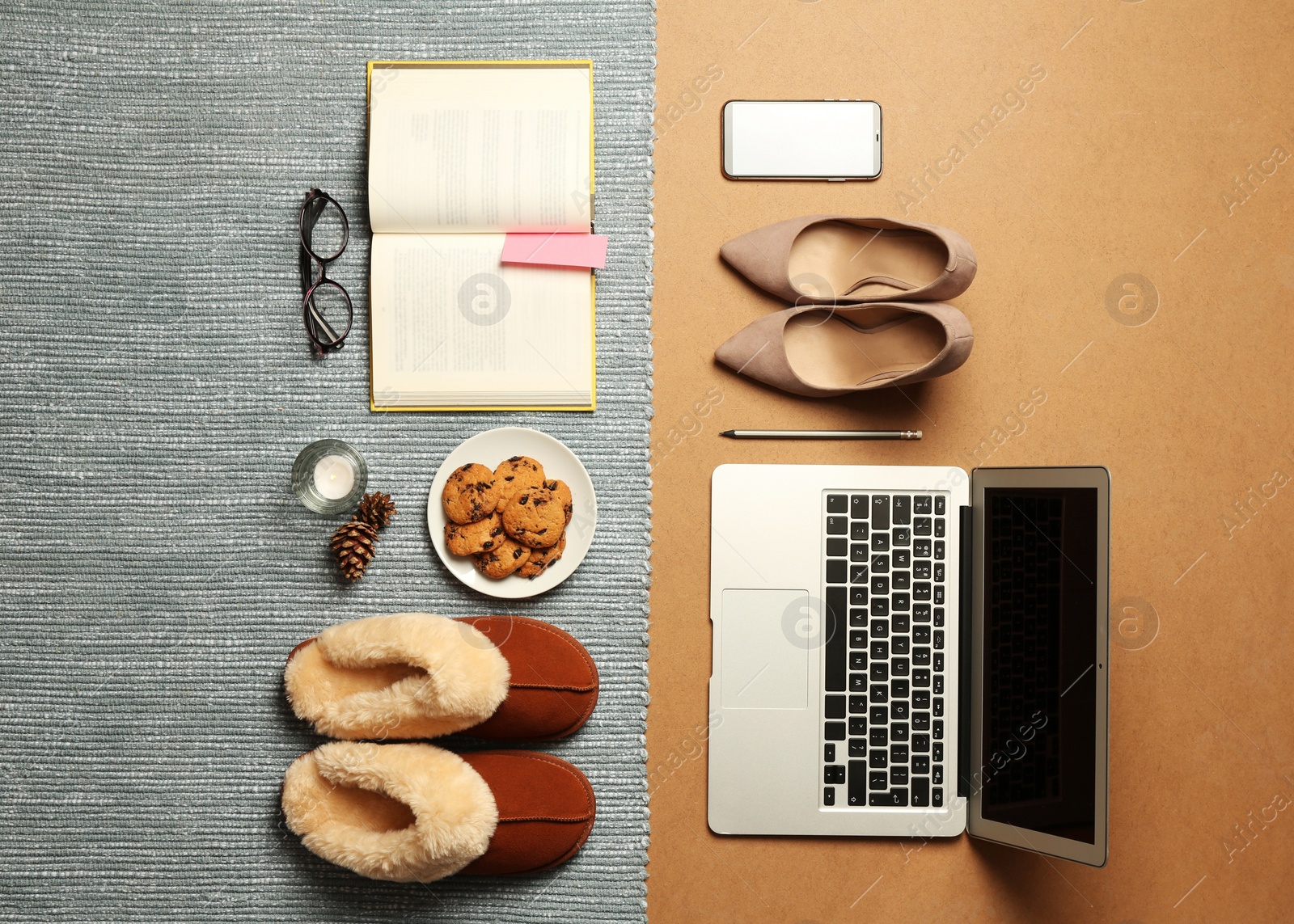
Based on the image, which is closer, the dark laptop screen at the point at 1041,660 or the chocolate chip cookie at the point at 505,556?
the dark laptop screen at the point at 1041,660

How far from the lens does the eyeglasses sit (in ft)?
3.30

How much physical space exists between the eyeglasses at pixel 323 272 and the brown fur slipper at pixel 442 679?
0.36 metres

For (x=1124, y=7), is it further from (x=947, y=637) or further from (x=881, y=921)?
(x=881, y=921)

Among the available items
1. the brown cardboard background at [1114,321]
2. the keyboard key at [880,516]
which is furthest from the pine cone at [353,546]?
the keyboard key at [880,516]

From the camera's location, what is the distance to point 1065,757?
844 millimetres

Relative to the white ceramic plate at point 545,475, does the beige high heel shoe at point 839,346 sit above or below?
above

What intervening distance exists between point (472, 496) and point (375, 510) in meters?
0.13

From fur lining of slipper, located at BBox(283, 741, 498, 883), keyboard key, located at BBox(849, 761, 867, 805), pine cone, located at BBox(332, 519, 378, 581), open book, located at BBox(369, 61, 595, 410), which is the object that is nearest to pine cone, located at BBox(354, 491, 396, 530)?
pine cone, located at BBox(332, 519, 378, 581)

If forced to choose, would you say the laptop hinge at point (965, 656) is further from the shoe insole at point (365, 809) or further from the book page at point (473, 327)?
the shoe insole at point (365, 809)

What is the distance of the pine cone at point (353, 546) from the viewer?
38.4 inches

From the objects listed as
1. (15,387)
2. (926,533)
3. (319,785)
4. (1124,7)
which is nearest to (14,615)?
(15,387)

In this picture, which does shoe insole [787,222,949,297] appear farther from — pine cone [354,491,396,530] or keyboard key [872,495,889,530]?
pine cone [354,491,396,530]

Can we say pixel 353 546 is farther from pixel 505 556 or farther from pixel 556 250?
pixel 556 250

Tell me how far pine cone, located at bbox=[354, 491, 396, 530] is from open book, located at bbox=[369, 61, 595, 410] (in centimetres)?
11
